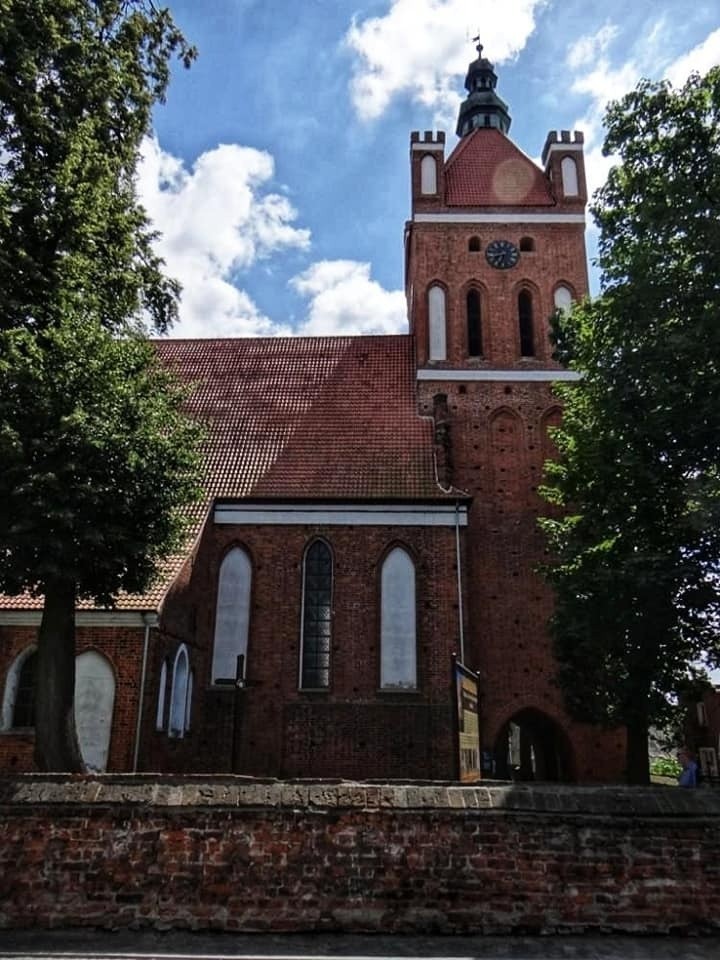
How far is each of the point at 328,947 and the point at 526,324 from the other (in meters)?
18.6

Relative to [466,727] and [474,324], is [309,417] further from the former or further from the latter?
[466,727]

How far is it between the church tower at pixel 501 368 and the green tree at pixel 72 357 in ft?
29.8

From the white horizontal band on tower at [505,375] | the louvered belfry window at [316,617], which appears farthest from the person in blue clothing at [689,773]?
the white horizontal band on tower at [505,375]

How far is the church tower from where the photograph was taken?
60.0 feet

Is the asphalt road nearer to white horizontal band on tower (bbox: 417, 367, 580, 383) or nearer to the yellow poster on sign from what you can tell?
the yellow poster on sign

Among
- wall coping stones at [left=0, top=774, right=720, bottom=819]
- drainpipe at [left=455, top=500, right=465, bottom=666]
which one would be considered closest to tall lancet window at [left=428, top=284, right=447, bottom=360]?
drainpipe at [left=455, top=500, right=465, bottom=666]

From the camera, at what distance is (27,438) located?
10688mm

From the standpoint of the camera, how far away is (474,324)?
73.1 feet

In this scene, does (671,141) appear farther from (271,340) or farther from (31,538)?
(271,340)

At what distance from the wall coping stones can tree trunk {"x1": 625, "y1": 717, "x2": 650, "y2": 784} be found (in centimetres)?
792

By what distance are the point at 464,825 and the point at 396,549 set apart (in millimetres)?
11736

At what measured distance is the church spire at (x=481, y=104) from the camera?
27281 millimetres

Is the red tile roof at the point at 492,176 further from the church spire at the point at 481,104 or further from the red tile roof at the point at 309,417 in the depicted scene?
the red tile roof at the point at 309,417

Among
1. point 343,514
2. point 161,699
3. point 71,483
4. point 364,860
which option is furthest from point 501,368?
point 364,860
